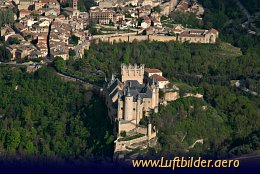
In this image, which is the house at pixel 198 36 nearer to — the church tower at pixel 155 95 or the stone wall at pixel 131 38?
the stone wall at pixel 131 38

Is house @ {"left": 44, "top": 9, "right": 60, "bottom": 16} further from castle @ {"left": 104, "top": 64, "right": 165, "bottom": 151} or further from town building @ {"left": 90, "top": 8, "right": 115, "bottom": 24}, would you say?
castle @ {"left": 104, "top": 64, "right": 165, "bottom": 151}

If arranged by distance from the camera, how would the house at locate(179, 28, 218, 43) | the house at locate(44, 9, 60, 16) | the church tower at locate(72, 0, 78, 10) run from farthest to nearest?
the church tower at locate(72, 0, 78, 10)
the house at locate(44, 9, 60, 16)
the house at locate(179, 28, 218, 43)

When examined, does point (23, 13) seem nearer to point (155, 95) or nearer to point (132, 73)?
point (132, 73)

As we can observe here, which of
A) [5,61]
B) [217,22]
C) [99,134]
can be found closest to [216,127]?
[99,134]

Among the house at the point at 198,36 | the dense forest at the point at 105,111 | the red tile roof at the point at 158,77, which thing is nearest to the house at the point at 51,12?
the dense forest at the point at 105,111

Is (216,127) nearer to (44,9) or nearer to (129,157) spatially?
(129,157)

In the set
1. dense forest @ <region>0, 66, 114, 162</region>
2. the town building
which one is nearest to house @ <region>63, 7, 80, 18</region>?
the town building

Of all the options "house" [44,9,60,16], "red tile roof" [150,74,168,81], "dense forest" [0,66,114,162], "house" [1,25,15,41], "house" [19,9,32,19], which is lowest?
"dense forest" [0,66,114,162]
